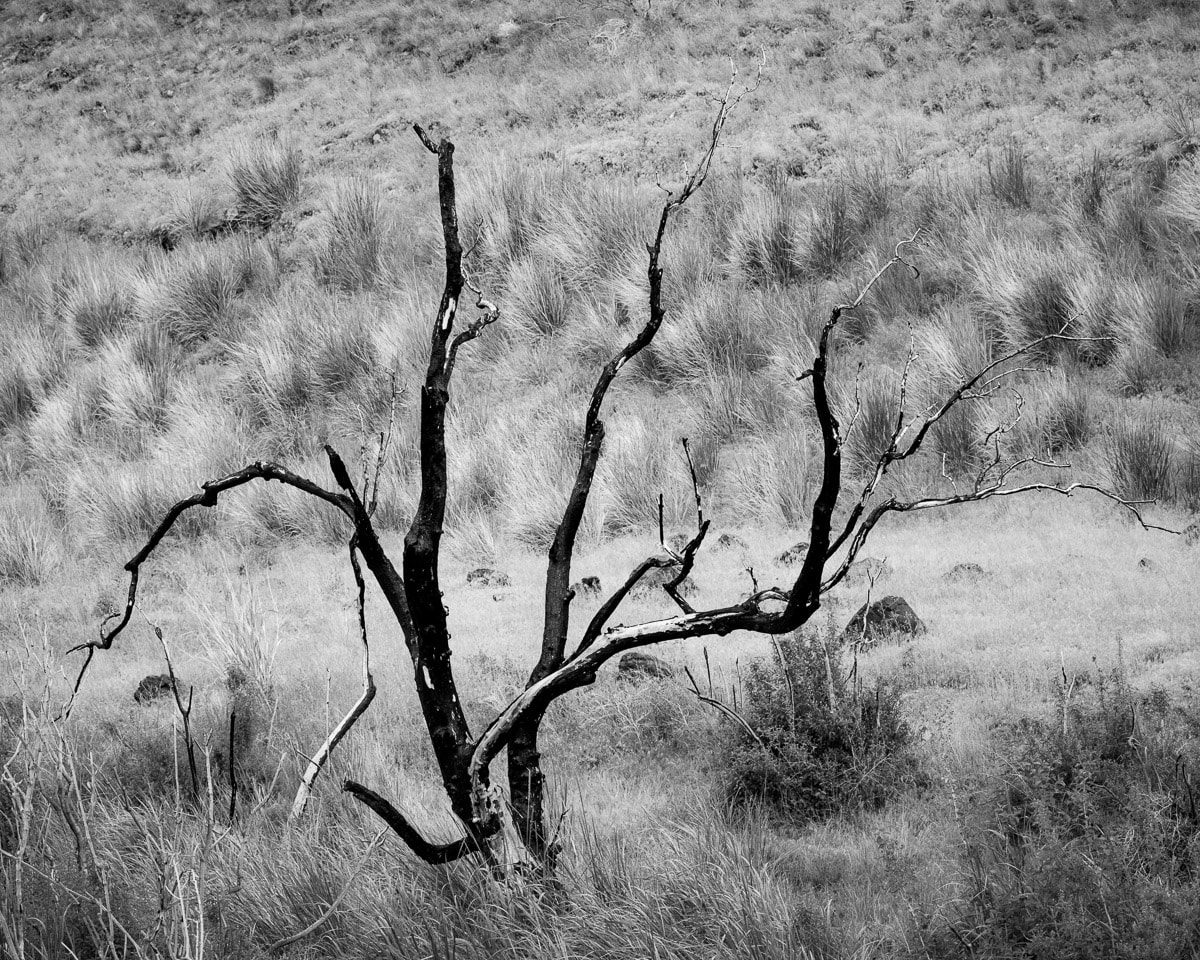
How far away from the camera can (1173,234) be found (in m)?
10.2

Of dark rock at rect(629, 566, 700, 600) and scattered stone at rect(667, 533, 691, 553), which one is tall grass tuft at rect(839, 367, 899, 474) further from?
dark rock at rect(629, 566, 700, 600)

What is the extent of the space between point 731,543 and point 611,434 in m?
2.07

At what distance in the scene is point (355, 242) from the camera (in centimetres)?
1376

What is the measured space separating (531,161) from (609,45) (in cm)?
387

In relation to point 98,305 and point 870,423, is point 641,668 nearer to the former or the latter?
point 870,423

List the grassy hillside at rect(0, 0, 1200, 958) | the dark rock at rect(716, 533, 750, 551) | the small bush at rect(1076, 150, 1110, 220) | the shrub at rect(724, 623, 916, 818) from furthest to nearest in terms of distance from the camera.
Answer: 1. the small bush at rect(1076, 150, 1110, 220)
2. the dark rock at rect(716, 533, 750, 551)
3. the shrub at rect(724, 623, 916, 818)
4. the grassy hillside at rect(0, 0, 1200, 958)

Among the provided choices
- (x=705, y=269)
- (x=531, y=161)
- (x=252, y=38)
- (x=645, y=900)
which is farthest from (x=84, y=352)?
(x=645, y=900)

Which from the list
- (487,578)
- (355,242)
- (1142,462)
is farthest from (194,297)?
(1142,462)

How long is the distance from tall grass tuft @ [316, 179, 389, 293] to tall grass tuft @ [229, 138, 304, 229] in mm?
1592

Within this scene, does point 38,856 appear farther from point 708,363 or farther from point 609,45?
point 609,45

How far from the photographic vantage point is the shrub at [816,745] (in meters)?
4.75

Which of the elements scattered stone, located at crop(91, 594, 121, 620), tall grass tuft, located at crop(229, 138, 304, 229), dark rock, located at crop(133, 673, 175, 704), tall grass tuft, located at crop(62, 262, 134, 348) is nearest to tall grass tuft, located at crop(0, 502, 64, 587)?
scattered stone, located at crop(91, 594, 121, 620)

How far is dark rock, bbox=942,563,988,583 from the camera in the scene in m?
6.68

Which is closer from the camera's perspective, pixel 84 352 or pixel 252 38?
pixel 84 352
